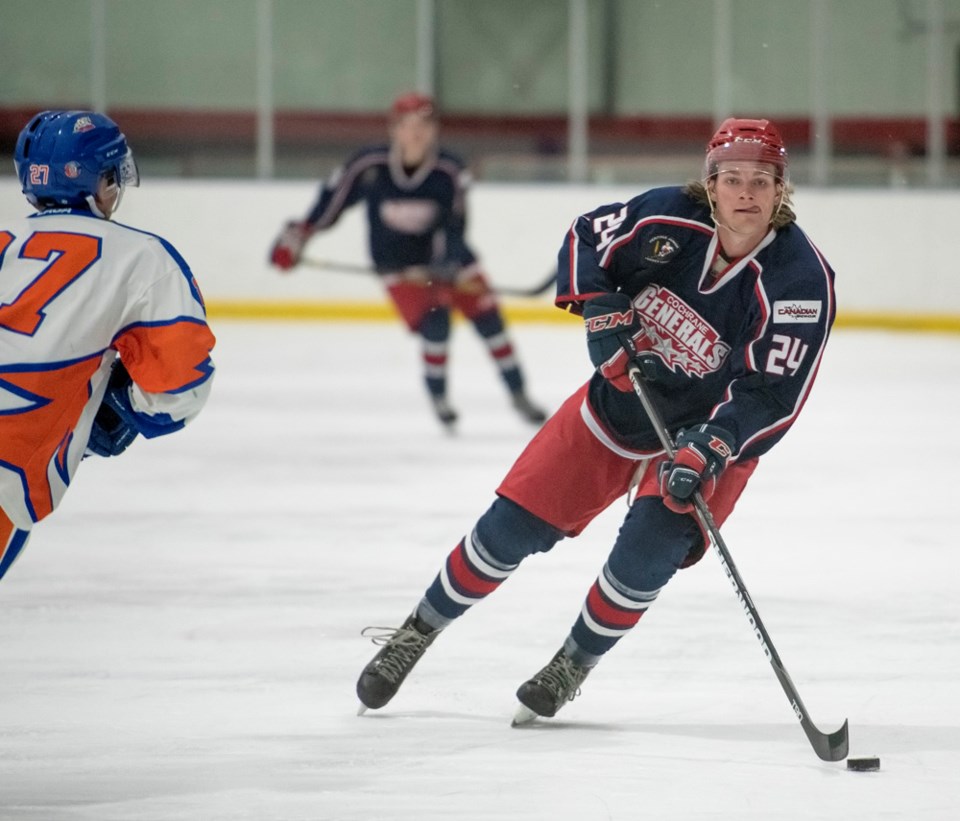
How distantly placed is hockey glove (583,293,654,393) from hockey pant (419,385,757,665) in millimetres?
105

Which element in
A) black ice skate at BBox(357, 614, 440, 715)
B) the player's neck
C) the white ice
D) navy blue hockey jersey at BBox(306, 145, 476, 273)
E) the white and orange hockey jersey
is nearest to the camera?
the white and orange hockey jersey

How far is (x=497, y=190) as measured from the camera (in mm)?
9492

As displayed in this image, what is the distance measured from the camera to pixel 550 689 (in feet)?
8.61

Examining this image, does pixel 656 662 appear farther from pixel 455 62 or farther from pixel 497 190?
pixel 455 62

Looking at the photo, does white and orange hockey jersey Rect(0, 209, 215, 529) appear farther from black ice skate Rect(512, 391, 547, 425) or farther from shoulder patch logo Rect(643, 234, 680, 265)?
black ice skate Rect(512, 391, 547, 425)

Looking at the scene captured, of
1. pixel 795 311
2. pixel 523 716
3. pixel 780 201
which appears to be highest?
pixel 780 201

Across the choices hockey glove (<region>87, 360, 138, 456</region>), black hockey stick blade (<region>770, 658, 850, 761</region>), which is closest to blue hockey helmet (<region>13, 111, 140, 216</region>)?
hockey glove (<region>87, 360, 138, 456</region>)

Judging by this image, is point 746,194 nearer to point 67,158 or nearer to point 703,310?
point 703,310

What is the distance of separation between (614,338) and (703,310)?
14 cm

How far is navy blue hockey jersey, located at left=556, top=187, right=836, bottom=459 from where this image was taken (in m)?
2.51

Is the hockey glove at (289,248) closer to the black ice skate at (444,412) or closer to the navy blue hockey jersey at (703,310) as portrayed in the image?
the black ice skate at (444,412)

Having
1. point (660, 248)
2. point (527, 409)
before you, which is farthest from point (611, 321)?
point (527, 409)

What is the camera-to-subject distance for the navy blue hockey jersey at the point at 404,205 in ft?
21.0

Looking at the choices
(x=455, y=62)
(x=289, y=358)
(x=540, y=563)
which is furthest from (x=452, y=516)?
(x=455, y=62)
